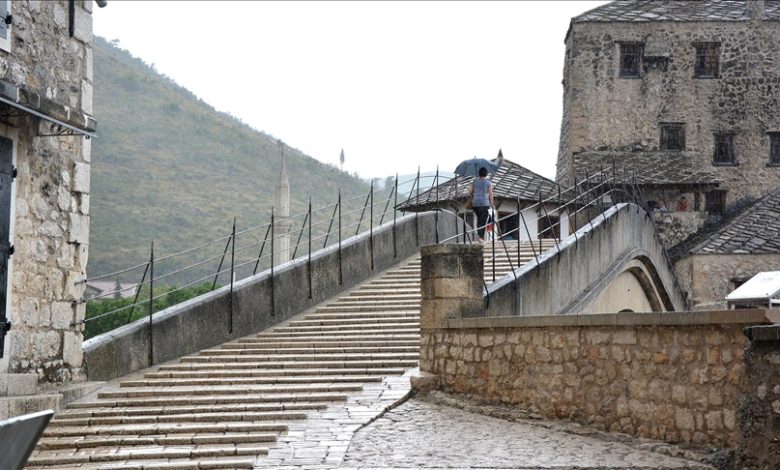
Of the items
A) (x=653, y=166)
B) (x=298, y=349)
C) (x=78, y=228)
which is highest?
(x=653, y=166)

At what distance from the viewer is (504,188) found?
31625mm

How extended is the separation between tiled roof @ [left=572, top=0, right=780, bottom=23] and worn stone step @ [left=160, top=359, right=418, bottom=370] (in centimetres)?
2948

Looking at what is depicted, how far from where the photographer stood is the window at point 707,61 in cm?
4178

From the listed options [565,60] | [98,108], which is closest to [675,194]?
[565,60]

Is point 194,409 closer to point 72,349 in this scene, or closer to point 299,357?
point 72,349

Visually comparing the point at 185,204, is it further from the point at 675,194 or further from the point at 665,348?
the point at 665,348

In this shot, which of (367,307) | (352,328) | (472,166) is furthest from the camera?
(472,166)

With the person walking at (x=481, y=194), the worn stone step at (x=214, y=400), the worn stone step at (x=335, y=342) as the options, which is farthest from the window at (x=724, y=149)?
the worn stone step at (x=214, y=400)

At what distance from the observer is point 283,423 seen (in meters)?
11.1

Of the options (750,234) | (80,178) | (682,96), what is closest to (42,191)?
(80,178)

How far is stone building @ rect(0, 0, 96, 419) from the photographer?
11.2 meters

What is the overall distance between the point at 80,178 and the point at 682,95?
3235 cm

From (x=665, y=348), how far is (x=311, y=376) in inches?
190

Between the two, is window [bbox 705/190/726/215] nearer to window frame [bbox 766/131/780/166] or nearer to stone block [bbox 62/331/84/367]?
window frame [bbox 766/131/780/166]
